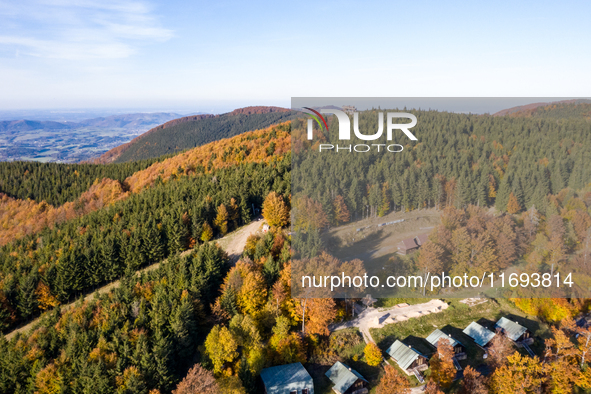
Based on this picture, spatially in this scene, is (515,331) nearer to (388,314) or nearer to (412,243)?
(388,314)

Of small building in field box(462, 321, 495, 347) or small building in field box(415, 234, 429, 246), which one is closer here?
small building in field box(415, 234, 429, 246)

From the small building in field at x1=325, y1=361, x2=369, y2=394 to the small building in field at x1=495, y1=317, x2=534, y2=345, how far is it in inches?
574

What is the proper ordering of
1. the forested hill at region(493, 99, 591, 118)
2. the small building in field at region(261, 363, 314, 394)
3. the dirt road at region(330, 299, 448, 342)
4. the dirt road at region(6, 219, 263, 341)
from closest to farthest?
the forested hill at region(493, 99, 591, 118)
the small building in field at region(261, 363, 314, 394)
the dirt road at region(330, 299, 448, 342)
the dirt road at region(6, 219, 263, 341)

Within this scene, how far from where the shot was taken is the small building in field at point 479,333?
32156 mm

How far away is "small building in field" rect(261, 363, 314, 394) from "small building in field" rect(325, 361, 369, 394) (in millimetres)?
2200

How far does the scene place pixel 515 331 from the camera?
1293 inches

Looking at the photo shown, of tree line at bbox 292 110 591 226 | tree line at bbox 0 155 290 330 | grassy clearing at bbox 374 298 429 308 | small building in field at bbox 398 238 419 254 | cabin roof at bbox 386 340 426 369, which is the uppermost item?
tree line at bbox 292 110 591 226

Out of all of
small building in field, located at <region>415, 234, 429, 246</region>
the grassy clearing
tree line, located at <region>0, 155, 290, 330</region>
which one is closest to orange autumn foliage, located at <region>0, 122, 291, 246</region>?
tree line, located at <region>0, 155, 290, 330</region>

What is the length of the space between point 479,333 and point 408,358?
8180mm

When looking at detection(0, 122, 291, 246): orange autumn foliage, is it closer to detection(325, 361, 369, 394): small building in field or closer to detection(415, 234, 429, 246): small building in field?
detection(325, 361, 369, 394): small building in field

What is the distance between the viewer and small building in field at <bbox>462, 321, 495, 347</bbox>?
3216 cm

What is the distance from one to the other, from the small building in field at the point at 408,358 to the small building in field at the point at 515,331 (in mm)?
8837

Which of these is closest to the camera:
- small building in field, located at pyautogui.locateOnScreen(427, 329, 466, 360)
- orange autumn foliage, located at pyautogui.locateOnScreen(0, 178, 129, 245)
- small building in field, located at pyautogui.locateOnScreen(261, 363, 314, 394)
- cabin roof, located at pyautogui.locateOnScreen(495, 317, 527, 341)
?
small building in field, located at pyautogui.locateOnScreen(261, 363, 314, 394)

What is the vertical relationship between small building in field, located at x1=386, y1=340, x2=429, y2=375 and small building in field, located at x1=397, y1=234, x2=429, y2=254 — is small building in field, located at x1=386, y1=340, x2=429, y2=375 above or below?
below
